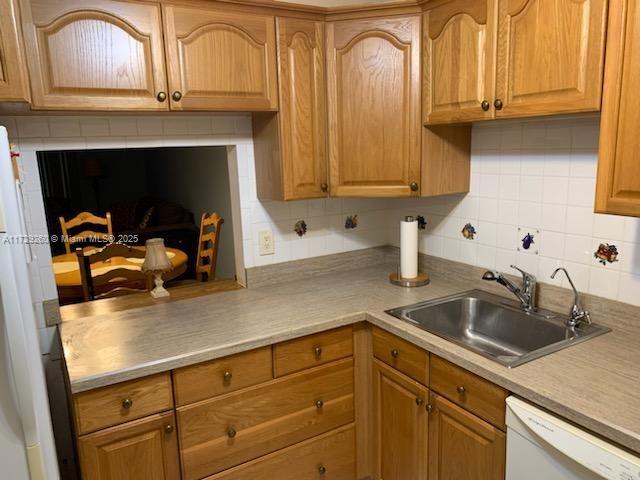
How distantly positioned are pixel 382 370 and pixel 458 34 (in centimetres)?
128

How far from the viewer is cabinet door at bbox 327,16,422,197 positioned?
6.34 ft

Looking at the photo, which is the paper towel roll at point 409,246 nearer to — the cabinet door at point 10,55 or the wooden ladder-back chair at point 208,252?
the wooden ladder-back chair at point 208,252

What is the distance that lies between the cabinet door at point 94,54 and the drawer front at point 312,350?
968 mm

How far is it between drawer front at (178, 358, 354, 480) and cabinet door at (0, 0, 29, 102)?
110cm

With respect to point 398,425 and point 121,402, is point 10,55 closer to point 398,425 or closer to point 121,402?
point 121,402

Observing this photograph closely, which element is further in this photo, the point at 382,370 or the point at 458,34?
the point at 382,370

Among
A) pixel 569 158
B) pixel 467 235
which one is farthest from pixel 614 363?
pixel 467 235

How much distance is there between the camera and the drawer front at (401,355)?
1686 mm

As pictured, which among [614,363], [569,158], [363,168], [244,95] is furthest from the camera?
[363,168]

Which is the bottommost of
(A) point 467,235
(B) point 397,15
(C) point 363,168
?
(A) point 467,235

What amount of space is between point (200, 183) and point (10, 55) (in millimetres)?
3256

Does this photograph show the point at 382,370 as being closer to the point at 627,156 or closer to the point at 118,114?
the point at 627,156

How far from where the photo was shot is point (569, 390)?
127 cm

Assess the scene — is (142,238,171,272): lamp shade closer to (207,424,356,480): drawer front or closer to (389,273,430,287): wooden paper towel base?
(207,424,356,480): drawer front
